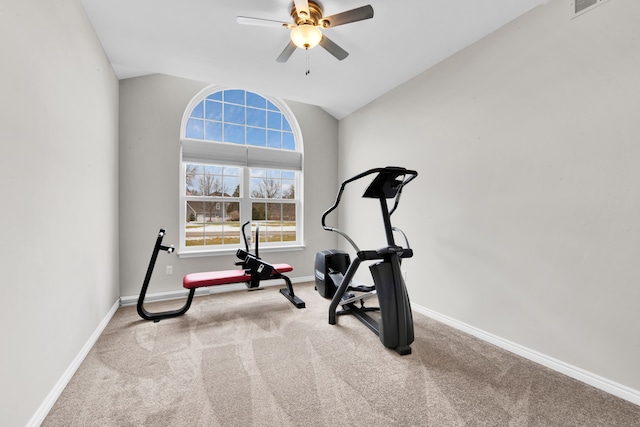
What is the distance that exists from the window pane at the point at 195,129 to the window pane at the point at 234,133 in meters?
0.33

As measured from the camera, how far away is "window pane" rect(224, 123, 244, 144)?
403cm

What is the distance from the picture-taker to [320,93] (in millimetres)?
3662

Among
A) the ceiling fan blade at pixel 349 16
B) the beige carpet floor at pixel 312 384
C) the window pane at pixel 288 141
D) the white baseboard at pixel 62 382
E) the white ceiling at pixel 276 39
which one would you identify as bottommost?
the beige carpet floor at pixel 312 384

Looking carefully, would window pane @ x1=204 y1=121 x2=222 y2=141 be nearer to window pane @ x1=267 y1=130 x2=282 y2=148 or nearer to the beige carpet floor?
window pane @ x1=267 y1=130 x2=282 y2=148

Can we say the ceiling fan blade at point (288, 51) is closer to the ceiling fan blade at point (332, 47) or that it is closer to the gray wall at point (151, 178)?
the ceiling fan blade at point (332, 47)

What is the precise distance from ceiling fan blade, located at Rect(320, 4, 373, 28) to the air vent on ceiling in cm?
143

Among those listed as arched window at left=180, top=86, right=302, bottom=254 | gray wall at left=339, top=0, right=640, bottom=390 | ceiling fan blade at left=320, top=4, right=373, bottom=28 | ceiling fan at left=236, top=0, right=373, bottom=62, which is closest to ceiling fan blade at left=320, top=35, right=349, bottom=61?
ceiling fan at left=236, top=0, right=373, bottom=62

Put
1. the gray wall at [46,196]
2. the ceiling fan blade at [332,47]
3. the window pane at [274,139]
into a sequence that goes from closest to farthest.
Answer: the gray wall at [46,196]
the ceiling fan blade at [332,47]
the window pane at [274,139]

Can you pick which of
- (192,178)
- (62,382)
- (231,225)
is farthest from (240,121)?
(62,382)

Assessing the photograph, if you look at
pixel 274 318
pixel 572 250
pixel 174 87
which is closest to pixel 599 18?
pixel 572 250

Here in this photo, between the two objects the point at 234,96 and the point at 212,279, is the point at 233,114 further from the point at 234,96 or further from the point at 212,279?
the point at 212,279

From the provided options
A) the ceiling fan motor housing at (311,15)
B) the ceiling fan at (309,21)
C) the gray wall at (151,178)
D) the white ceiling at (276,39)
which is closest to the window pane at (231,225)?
the gray wall at (151,178)

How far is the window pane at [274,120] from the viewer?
4332 millimetres

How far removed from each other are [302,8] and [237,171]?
2.62 metres
